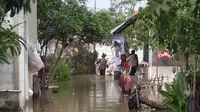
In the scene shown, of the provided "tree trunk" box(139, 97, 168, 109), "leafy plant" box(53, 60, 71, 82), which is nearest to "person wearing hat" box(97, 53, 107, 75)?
"leafy plant" box(53, 60, 71, 82)

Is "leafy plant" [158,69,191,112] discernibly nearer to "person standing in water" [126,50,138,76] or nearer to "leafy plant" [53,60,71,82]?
"person standing in water" [126,50,138,76]

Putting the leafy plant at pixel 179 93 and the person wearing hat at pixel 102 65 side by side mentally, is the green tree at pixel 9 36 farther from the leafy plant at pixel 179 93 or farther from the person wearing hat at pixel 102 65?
the person wearing hat at pixel 102 65

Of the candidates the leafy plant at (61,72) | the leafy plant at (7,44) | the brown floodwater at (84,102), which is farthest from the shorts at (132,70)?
the leafy plant at (7,44)

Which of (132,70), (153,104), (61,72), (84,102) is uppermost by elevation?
(132,70)

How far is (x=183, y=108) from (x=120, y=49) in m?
8.28

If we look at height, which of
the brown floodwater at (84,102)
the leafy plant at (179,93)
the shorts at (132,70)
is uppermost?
the shorts at (132,70)

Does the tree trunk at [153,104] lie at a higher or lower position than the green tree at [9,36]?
lower

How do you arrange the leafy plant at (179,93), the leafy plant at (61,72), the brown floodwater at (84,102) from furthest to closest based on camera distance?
the leafy plant at (61,72) < the brown floodwater at (84,102) < the leafy plant at (179,93)

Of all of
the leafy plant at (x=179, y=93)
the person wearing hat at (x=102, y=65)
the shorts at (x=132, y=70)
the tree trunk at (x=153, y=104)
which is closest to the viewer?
the leafy plant at (x=179, y=93)

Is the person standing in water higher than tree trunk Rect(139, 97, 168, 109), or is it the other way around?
the person standing in water

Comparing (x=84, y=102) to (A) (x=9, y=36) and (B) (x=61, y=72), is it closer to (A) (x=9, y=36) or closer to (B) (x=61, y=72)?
(A) (x=9, y=36)

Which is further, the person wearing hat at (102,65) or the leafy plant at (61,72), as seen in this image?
the person wearing hat at (102,65)

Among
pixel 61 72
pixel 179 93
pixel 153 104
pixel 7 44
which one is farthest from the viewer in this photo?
pixel 61 72

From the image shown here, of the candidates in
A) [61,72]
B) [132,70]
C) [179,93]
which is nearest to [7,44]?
[179,93]
